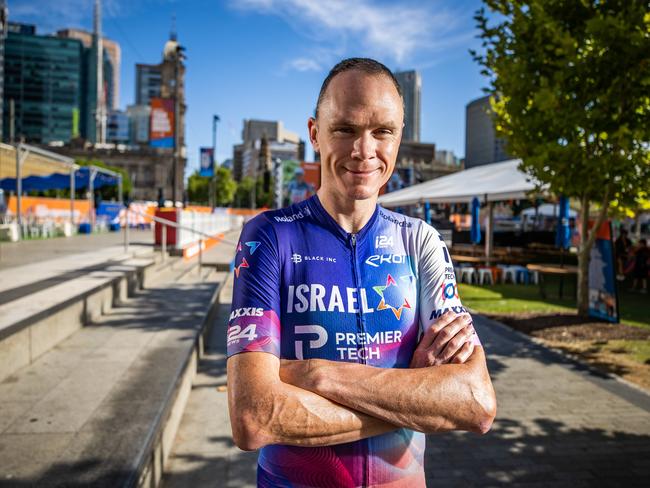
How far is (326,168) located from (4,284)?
7856 mm

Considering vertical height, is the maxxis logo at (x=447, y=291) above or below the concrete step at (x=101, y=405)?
above

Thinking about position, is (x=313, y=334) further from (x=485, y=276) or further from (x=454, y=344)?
(x=485, y=276)

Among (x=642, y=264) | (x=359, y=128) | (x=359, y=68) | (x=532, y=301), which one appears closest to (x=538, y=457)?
(x=359, y=128)

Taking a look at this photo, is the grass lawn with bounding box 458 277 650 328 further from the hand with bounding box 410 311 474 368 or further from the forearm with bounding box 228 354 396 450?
the forearm with bounding box 228 354 396 450

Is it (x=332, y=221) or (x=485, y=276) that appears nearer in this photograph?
(x=332, y=221)

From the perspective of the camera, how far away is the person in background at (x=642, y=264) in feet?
49.7

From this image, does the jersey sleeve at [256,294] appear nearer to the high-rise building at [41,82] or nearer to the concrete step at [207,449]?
the concrete step at [207,449]

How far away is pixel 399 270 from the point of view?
1.85 metres

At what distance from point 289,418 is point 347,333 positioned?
35 centimetres

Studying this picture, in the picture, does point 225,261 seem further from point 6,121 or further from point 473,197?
point 6,121

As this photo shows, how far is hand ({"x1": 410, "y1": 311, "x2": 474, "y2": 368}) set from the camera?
1.71 meters

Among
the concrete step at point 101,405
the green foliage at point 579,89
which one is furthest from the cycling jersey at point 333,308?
the green foliage at point 579,89

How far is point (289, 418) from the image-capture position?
4.96ft

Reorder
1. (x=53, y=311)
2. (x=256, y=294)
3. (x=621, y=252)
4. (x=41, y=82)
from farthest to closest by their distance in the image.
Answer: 1. (x=41, y=82)
2. (x=621, y=252)
3. (x=53, y=311)
4. (x=256, y=294)
